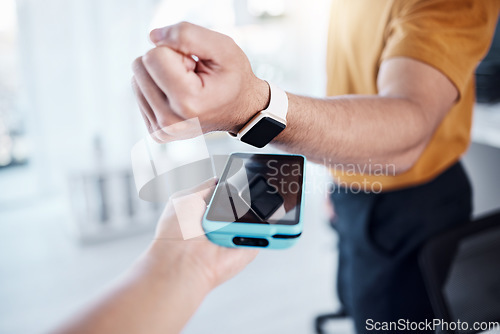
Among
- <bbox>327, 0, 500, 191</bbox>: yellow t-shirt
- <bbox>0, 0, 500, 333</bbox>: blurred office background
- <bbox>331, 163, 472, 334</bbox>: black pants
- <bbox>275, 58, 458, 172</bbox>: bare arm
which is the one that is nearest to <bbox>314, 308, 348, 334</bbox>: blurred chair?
<bbox>0, 0, 500, 333</bbox>: blurred office background

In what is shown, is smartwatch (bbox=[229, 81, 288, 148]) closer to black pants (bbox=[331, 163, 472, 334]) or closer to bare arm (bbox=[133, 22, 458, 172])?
bare arm (bbox=[133, 22, 458, 172])

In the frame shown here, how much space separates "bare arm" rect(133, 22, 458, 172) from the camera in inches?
10.3

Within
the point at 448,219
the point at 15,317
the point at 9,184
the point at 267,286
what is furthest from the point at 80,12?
the point at 448,219

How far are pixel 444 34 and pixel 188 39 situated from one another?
0.40 metres

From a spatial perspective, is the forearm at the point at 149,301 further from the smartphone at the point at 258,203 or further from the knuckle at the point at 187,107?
the knuckle at the point at 187,107

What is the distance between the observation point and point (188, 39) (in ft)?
0.85

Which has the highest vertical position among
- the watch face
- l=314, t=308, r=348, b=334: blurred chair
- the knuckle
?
the knuckle

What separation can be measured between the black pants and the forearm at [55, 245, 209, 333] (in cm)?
42

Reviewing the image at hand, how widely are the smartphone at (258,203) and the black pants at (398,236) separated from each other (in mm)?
397

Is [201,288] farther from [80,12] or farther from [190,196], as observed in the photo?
[80,12]

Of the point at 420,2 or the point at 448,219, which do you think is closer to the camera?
the point at 420,2

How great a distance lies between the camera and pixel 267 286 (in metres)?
1.28

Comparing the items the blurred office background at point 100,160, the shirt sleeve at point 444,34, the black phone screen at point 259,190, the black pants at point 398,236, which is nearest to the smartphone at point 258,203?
the black phone screen at point 259,190

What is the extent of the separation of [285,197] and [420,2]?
0.36 m
